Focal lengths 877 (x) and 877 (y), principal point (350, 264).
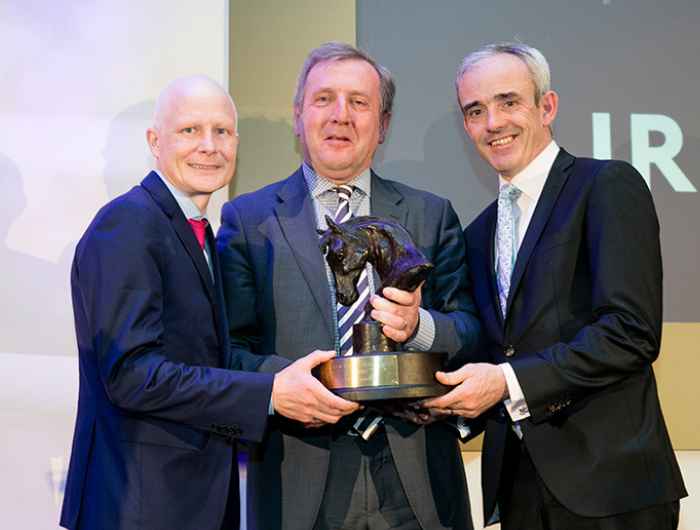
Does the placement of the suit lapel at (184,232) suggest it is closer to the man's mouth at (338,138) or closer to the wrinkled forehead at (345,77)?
the man's mouth at (338,138)

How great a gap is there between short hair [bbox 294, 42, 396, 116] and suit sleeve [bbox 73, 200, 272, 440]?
2.87 ft

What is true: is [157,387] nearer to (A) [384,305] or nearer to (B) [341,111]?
(A) [384,305]

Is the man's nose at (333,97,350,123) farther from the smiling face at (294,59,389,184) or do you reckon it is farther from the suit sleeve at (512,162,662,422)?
the suit sleeve at (512,162,662,422)

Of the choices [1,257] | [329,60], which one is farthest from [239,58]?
[1,257]

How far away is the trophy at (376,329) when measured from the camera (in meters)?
1.99

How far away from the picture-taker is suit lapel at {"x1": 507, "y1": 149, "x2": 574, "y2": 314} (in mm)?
2412

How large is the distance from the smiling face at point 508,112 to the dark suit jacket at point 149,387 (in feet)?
3.33

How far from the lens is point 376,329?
2.11 meters

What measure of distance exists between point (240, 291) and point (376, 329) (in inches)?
20.5

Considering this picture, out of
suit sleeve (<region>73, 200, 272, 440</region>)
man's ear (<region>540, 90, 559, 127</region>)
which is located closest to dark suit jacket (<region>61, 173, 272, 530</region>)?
suit sleeve (<region>73, 200, 272, 440</region>)

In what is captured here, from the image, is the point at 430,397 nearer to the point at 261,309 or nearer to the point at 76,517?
the point at 261,309

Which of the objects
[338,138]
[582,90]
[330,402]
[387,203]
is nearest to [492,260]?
[387,203]

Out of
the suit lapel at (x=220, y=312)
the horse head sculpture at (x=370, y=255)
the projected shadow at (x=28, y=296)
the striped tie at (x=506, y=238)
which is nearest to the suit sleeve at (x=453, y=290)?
the striped tie at (x=506, y=238)

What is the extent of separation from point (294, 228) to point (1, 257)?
3.90ft
